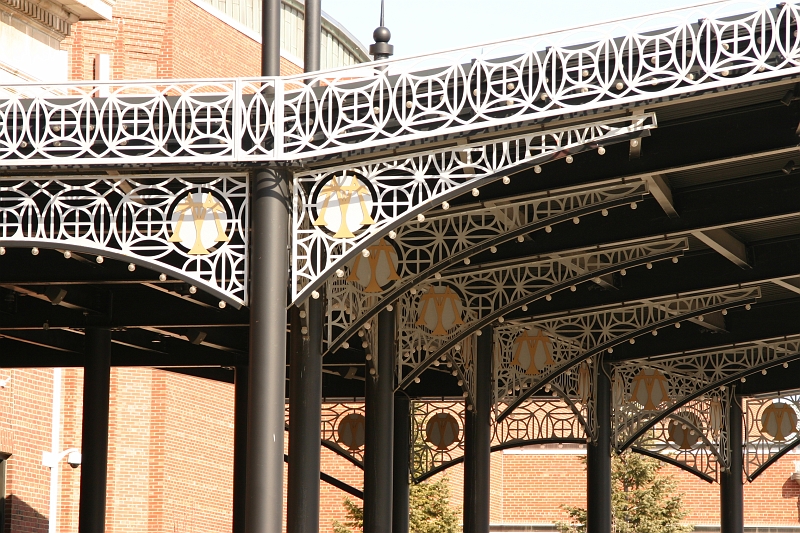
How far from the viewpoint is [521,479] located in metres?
32.6

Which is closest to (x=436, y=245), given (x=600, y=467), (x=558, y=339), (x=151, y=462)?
(x=558, y=339)

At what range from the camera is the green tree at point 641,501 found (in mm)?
28880

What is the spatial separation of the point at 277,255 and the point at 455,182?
1476 mm

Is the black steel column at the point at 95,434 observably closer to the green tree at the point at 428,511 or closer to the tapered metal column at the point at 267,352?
the tapered metal column at the point at 267,352

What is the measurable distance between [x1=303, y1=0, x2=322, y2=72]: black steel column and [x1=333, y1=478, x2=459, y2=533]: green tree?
57.8ft

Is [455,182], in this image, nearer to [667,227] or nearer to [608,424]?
[667,227]

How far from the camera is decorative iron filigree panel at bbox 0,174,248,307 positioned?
996 centimetres

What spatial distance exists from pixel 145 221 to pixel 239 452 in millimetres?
8467

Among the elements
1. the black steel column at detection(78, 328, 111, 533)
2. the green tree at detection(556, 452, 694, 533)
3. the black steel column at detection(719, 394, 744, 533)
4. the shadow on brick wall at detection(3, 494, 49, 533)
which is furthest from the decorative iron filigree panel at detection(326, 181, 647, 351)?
the green tree at detection(556, 452, 694, 533)

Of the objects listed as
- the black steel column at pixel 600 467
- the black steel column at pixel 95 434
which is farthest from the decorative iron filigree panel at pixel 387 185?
the black steel column at pixel 600 467

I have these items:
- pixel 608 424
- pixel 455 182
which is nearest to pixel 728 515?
pixel 608 424

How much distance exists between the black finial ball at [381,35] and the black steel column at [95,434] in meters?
5.21

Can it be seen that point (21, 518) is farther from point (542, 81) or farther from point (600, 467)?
point (542, 81)

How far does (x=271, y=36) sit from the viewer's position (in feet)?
33.7
